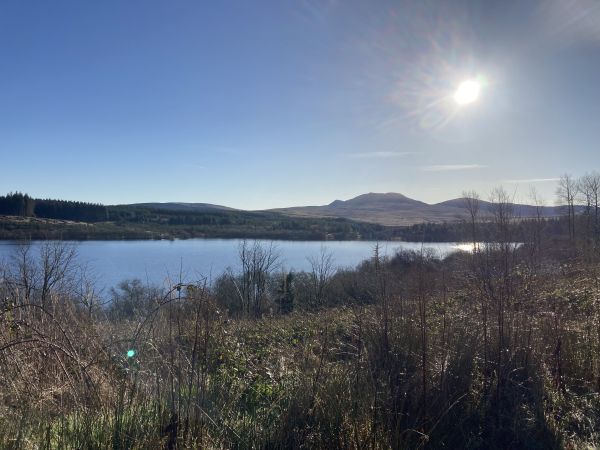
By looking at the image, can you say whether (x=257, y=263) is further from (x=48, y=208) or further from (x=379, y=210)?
(x=379, y=210)

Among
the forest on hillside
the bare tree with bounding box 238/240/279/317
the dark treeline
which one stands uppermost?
the dark treeline

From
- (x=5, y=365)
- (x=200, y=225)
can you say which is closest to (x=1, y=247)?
(x=5, y=365)

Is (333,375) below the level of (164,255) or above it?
above

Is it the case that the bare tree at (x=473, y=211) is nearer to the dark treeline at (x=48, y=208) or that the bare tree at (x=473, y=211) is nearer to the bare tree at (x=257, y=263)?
→ the bare tree at (x=257, y=263)

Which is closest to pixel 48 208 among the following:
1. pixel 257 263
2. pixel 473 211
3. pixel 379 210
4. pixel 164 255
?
pixel 164 255

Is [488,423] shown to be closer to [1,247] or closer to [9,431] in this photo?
[9,431]

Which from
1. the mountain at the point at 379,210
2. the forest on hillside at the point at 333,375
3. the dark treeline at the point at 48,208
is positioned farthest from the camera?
the mountain at the point at 379,210

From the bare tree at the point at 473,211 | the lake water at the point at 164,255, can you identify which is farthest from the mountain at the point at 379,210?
the bare tree at the point at 473,211

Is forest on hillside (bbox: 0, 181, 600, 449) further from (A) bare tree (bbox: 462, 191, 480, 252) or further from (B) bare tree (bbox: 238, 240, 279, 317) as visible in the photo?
(B) bare tree (bbox: 238, 240, 279, 317)

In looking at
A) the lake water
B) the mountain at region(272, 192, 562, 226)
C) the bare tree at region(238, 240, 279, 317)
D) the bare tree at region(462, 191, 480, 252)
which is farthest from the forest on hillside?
the mountain at region(272, 192, 562, 226)

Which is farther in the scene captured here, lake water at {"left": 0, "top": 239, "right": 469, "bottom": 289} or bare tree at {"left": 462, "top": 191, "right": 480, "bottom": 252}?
lake water at {"left": 0, "top": 239, "right": 469, "bottom": 289}

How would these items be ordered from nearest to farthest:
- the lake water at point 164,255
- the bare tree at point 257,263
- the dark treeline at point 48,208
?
the lake water at point 164,255
the bare tree at point 257,263
the dark treeline at point 48,208

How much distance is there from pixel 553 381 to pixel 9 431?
5.28 meters

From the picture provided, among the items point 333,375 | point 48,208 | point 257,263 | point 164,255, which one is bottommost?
point 257,263
